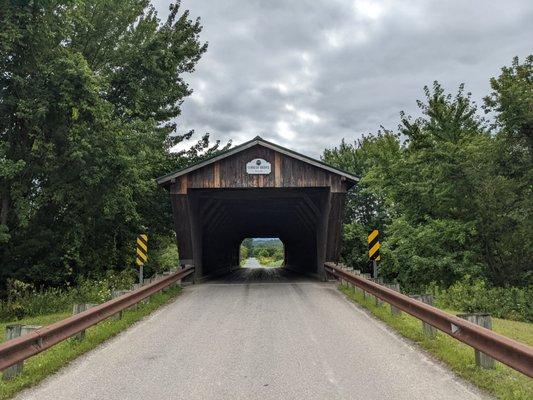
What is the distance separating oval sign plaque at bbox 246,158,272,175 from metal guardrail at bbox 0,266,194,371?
7112 mm

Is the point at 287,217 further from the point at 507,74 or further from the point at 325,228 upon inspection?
the point at 507,74

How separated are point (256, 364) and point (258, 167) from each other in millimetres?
10619

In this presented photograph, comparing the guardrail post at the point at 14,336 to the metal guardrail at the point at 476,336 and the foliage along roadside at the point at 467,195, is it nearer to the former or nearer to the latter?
the metal guardrail at the point at 476,336

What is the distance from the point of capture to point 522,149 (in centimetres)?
1590

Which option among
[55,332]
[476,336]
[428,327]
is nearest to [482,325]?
[476,336]

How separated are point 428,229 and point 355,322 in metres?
11.2

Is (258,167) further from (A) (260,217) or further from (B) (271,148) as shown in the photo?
(A) (260,217)

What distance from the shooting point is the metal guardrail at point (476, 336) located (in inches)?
158

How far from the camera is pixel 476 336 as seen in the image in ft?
16.0

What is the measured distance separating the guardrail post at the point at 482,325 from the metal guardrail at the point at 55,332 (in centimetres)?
478

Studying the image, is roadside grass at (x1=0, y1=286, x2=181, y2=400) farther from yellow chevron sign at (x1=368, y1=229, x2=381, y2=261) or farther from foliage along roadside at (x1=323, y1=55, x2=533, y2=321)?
foliage along roadside at (x1=323, y1=55, x2=533, y2=321)

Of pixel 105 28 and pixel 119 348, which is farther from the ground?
pixel 105 28

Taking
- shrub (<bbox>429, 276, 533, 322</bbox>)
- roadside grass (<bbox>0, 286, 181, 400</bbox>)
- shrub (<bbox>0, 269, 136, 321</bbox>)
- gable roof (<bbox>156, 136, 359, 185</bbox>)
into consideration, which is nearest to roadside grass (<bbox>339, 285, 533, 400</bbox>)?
roadside grass (<bbox>0, 286, 181, 400</bbox>)

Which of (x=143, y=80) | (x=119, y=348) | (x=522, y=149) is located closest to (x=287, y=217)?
(x=143, y=80)
